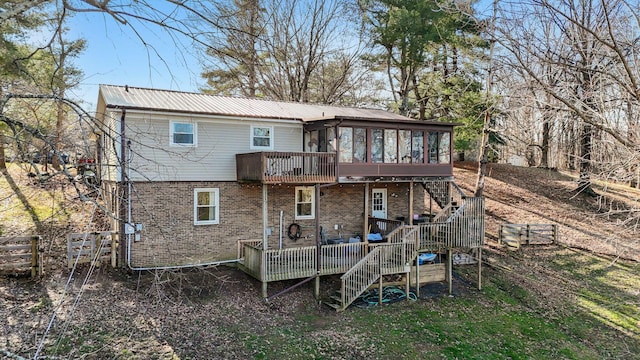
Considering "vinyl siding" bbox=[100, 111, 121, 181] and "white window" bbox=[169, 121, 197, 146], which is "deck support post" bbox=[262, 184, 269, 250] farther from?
"vinyl siding" bbox=[100, 111, 121, 181]

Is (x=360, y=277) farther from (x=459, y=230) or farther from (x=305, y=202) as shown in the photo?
(x=459, y=230)

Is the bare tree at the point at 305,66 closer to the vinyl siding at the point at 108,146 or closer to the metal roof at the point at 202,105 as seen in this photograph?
the metal roof at the point at 202,105

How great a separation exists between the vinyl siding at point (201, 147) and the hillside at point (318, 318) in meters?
3.38

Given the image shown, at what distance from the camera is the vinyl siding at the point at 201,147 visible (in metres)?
14.1

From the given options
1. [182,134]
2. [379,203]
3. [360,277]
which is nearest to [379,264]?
[360,277]

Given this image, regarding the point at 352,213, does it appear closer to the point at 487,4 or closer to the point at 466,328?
the point at 466,328

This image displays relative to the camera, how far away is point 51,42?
6.04 meters

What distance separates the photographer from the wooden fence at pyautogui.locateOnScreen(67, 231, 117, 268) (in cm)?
1282

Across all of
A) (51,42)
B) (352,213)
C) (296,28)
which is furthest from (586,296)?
(296,28)

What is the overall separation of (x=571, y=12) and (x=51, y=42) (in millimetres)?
7286

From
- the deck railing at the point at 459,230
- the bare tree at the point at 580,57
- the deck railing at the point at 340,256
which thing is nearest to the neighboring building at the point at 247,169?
the deck railing at the point at 340,256

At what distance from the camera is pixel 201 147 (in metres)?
15.1

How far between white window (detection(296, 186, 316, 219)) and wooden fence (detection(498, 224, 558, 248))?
1115 centimetres

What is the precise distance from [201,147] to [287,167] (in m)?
3.20
